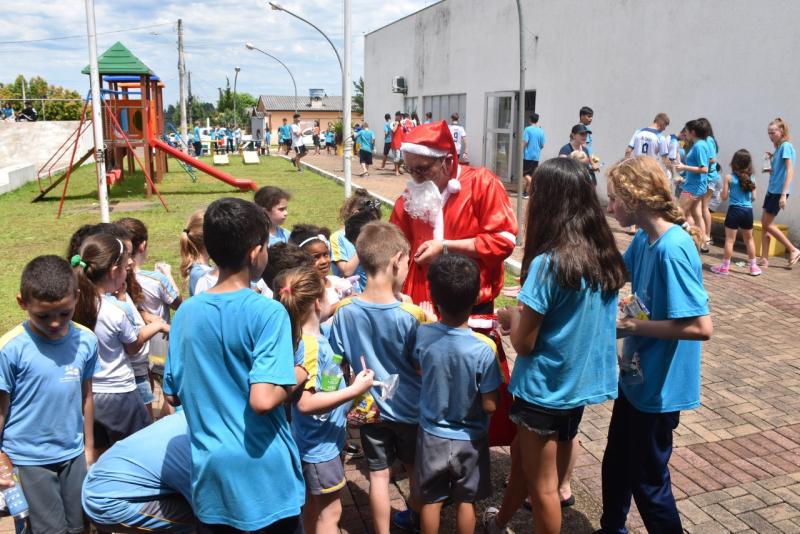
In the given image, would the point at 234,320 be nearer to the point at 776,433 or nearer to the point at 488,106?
the point at 776,433

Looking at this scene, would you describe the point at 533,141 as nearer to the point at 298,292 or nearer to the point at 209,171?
the point at 209,171

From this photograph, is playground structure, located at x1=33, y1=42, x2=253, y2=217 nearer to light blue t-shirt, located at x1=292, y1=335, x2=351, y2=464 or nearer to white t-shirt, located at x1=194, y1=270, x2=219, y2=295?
white t-shirt, located at x1=194, y1=270, x2=219, y2=295

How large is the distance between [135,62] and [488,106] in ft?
34.1

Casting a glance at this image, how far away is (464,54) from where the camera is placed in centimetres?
2144

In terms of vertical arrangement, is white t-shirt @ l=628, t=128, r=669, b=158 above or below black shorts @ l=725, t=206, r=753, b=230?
above

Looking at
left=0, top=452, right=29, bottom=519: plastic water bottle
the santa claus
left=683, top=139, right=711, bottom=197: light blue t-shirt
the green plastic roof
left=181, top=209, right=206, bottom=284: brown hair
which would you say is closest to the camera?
left=0, top=452, right=29, bottom=519: plastic water bottle

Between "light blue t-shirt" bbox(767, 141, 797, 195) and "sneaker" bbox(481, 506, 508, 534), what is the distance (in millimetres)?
7159

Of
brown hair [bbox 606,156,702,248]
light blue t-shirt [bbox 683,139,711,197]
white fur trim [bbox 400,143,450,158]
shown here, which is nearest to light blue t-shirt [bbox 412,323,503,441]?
brown hair [bbox 606,156,702,248]

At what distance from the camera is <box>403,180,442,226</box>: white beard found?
12.1 feet

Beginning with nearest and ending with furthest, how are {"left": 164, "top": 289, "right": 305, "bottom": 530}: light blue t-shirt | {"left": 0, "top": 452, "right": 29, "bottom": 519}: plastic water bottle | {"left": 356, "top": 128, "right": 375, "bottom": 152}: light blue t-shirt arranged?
1. {"left": 164, "top": 289, "right": 305, "bottom": 530}: light blue t-shirt
2. {"left": 0, "top": 452, "right": 29, "bottom": 519}: plastic water bottle
3. {"left": 356, "top": 128, "right": 375, "bottom": 152}: light blue t-shirt

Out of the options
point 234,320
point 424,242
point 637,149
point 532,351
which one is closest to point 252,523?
point 234,320

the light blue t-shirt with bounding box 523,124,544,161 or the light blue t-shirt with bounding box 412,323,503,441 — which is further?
the light blue t-shirt with bounding box 523,124,544,161

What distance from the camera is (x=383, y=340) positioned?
2.99 meters

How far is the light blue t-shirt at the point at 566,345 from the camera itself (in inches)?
102
